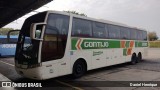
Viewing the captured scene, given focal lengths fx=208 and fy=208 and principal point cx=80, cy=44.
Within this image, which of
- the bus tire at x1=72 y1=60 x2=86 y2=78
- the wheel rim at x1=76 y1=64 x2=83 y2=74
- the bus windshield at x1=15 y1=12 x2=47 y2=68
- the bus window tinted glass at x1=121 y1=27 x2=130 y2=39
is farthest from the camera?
the bus window tinted glass at x1=121 y1=27 x2=130 y2=39

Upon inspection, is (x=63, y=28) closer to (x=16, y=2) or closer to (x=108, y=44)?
(x=108, y=44)

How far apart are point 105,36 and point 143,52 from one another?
654 cm

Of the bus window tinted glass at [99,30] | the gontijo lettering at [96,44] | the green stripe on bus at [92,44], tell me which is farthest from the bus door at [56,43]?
the bus window tinted glass at [99,30]

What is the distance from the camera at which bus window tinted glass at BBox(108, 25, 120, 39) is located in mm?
12784

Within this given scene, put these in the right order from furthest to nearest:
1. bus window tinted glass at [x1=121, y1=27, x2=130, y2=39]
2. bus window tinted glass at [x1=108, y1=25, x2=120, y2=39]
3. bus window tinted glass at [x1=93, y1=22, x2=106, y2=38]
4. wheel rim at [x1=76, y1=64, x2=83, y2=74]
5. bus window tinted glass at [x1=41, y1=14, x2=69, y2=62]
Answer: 1. bus window tinted glass at [x1=121, y1=27, x2=130, y2=39]
2. bus window tinted glass at [x1=108, y1=25, x2=120, y2=39]
3. bus window tinted glass at [x1=93, y1=22, x2=106, y2=38]
4. wheel rim at [x1=76, y1=64, x2=83, y2=74]
5. bus window tinted glass at [x1=41, y1=14, x2=69, y2=62]

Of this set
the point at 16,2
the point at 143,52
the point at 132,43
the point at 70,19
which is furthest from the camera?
the point at 16,2

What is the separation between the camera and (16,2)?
18828mm

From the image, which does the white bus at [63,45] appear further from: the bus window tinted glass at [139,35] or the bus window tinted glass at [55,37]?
the bus window tinted glass at [139,35]

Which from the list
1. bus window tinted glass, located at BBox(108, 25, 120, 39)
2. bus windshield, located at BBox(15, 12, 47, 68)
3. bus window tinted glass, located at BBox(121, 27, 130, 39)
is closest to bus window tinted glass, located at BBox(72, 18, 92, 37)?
bus windshield, located at BBox(15, 12, 47, 68)

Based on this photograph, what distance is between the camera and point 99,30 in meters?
11.7

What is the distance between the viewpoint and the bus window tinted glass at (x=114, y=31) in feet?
41.9

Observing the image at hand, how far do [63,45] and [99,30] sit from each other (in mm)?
3240

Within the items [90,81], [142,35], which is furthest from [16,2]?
[90,81]

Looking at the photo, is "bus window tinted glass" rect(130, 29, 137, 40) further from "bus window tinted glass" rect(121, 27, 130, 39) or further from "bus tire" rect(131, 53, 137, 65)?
"bus tire" rect(131, 53, 137, 65)
